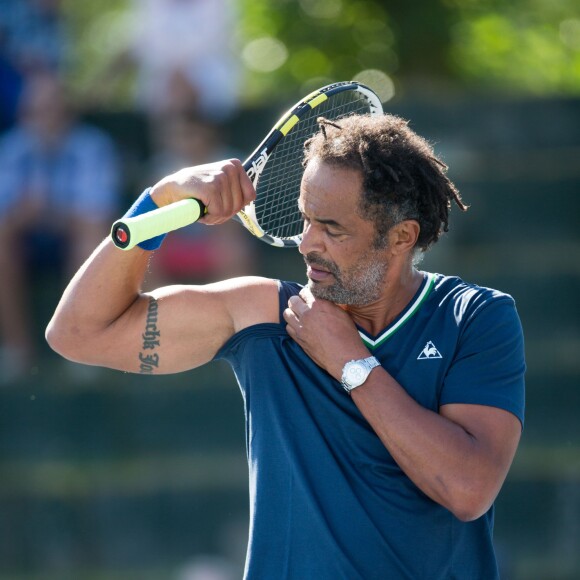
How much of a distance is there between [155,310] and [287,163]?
2.94 ft

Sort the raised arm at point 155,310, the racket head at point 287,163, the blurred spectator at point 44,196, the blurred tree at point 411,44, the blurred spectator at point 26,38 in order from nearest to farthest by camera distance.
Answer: the raised arm at point 155,310
the racket head at point 287,163
the blurred spectator at point 44,196
the blurred spectator at point 26,38
the blurred tree at point 411,44

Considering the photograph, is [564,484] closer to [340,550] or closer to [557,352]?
[557,352]

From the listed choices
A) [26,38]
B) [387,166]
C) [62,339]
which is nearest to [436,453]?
[387,166]

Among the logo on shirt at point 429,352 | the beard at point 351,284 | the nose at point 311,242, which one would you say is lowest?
the logo on shirt at point 429,352

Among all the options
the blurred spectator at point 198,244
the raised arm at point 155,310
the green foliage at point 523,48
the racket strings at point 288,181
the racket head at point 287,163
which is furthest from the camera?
the green foliage at point 523,48

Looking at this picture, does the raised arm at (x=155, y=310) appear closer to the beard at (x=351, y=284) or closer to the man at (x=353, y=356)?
the man at (x=353, y=356)

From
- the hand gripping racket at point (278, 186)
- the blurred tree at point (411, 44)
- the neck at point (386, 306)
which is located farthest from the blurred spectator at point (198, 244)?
the neck at point (386, 306)

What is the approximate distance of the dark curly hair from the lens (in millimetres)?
3051

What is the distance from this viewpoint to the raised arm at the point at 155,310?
3125 millimetres

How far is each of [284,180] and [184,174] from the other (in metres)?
0.72

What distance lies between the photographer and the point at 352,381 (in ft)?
9.55

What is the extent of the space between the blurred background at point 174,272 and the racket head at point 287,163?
3386mm

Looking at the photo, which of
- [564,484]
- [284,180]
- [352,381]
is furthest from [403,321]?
[564,484]

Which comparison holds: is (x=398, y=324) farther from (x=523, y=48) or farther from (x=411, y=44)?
(x=523, y=48)
